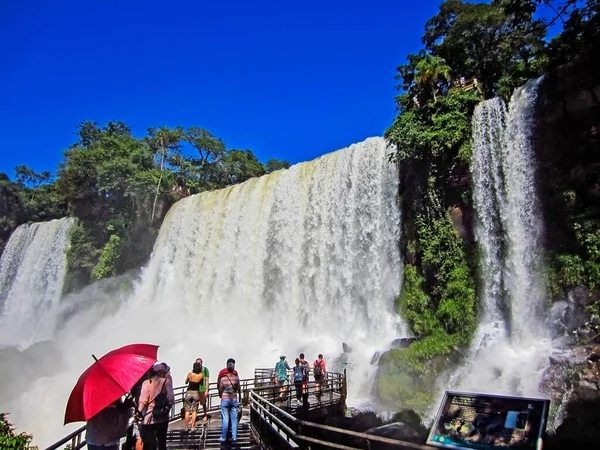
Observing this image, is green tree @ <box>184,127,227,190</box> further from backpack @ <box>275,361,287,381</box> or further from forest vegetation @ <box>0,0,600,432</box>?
backpack @ <box>275,361,287,381</box>

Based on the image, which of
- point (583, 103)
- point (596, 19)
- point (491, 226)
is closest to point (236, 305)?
point (491, 226)

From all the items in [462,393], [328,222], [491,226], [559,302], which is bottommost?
[462,393]

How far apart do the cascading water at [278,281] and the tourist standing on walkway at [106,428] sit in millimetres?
11608

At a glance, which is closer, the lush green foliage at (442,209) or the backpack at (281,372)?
the backpack at (281,372)

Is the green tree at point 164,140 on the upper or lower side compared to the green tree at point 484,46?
upper

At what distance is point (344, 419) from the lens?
9875 millimetres

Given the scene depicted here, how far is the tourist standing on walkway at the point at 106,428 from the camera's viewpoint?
4.27m

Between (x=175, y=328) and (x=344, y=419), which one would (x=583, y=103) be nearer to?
(x=344, y=419)

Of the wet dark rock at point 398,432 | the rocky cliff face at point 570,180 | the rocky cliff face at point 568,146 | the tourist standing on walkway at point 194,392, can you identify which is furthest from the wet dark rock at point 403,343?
the tourist standing on walkway at point 194,392

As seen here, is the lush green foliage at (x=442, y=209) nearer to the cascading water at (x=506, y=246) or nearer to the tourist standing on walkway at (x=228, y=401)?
the cascading water at (x=506, y=246)

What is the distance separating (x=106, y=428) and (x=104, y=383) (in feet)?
1.60

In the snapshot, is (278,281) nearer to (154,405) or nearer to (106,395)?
(154,405)

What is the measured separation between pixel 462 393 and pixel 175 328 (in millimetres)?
23137

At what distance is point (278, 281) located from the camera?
22.6 m
